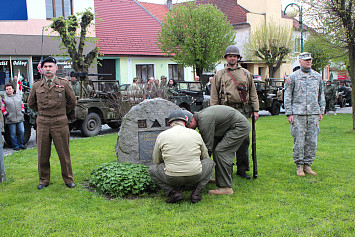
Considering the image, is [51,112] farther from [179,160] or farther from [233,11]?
[233,11]

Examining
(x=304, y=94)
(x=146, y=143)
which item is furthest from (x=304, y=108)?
(x=146, y=143)

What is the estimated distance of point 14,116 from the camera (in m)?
10.1

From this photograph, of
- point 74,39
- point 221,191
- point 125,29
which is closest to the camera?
point 221,191

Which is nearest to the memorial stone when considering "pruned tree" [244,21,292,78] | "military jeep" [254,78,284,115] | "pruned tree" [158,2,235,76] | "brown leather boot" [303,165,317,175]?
"brown leather boot" [303,165,317,175]

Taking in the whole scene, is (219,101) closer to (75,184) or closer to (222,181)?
(222,181)

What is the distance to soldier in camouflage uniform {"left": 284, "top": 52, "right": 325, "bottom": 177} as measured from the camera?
646cm

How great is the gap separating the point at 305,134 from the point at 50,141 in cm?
417

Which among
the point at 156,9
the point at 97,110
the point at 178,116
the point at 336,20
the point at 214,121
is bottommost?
the point at 97,110

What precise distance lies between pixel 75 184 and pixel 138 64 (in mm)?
20911

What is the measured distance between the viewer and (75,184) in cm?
630

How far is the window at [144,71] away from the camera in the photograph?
87.9 feet

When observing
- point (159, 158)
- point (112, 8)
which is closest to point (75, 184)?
point (159, 158)

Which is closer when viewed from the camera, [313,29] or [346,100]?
[313,29]

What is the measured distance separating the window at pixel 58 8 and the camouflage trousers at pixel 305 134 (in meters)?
18.0
